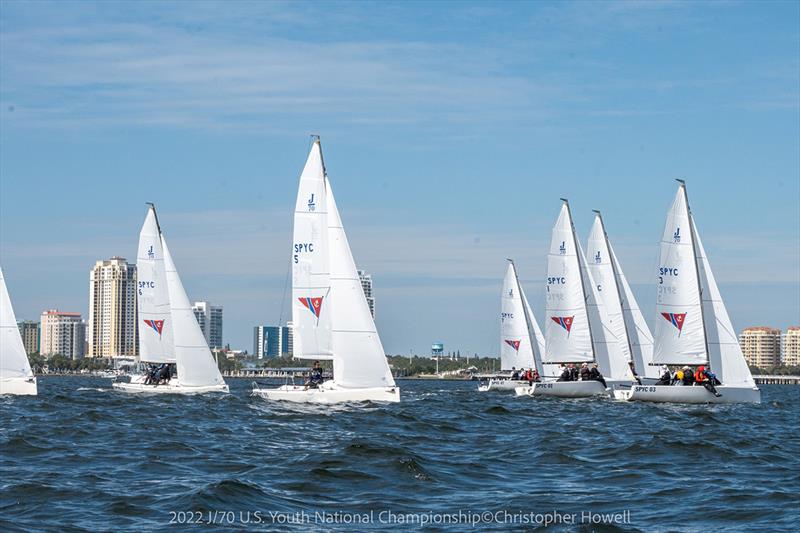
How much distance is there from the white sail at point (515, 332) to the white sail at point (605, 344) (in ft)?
50.3

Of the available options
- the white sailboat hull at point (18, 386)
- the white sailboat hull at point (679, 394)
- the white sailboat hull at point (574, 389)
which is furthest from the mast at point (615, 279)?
the white sailboat hull at point (18, 386)

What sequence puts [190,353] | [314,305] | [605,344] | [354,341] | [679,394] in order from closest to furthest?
[354,341], [314,305], [679,394], [190,353], [605,344]

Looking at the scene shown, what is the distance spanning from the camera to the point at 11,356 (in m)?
48.9

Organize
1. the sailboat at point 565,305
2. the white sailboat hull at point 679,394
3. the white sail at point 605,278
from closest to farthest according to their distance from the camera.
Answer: the white sailboat hull at point 679,394, the sailboat at point 565,305, the white sail at point 605,278

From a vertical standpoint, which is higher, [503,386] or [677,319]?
[677,319]

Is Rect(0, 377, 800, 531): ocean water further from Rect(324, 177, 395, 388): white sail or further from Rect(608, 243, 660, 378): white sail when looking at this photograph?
Rect(608, 243, 660, 378): white sail

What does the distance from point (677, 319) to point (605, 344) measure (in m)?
11.0

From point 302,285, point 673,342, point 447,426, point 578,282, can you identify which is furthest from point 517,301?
point 447,426

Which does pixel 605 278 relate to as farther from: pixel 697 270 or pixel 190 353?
pixel 190 353

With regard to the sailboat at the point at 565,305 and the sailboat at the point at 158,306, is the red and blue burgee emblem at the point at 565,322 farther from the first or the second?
the sailboat at the point at 158,306

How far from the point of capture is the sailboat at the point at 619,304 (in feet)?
207

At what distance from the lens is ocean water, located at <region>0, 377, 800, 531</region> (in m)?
17.8

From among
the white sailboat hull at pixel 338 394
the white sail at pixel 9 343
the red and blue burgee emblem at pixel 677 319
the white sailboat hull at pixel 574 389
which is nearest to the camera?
the white sailboat hull at pixel 338 394

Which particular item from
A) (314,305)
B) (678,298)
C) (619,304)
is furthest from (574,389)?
(314,305)
